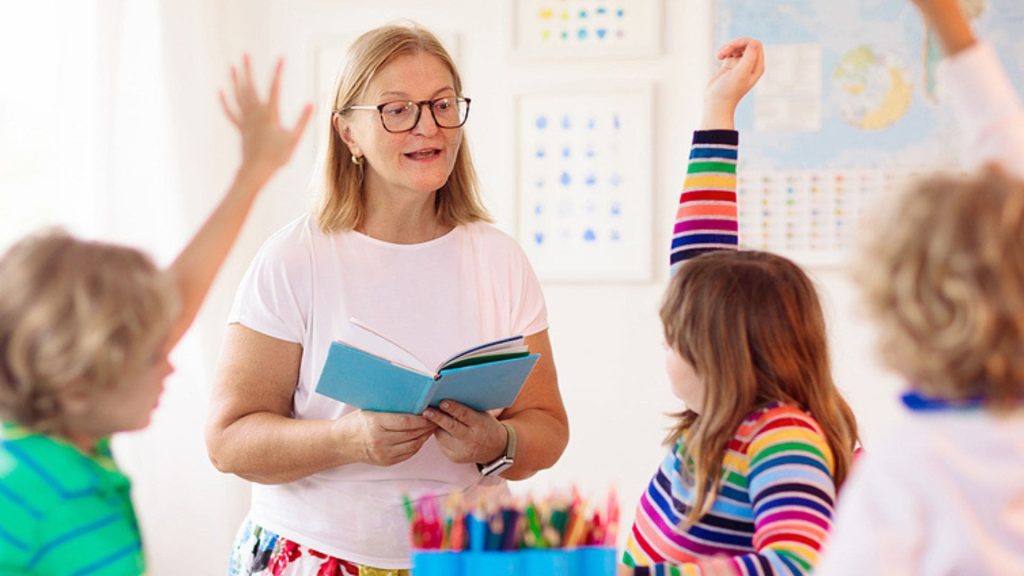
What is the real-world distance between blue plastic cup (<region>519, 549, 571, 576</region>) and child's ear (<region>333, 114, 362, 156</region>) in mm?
1012

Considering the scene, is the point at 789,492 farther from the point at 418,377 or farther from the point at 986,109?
the point at 418,377

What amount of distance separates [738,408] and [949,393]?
48cm

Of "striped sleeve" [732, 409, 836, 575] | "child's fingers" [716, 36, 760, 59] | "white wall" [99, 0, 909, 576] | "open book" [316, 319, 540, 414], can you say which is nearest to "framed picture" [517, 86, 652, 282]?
"white wall" [99, 0, 909, 576]

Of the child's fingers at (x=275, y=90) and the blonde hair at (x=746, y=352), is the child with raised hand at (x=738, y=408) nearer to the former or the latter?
the blonde hair at (x=746, y=352)

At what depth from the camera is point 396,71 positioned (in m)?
2.02

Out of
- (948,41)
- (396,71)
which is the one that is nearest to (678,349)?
(948,41)

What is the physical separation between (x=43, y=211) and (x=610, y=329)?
1.72 metres

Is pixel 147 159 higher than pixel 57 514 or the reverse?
higher

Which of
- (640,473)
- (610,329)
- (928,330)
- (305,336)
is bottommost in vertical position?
(640,473)

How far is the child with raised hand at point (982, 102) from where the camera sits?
121 cm

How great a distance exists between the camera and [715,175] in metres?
1.79

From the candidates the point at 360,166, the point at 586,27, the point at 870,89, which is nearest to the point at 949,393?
the point at 360,166

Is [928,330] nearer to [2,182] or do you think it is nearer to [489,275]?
[489,275]

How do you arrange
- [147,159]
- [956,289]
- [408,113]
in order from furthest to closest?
[147,159] < [408,113] < [956,289]
